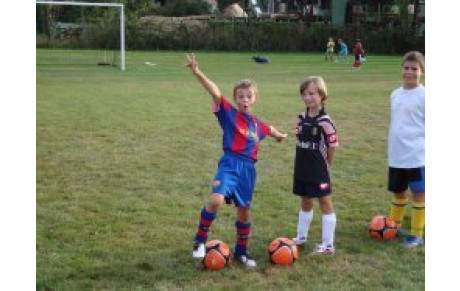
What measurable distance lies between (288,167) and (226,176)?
398 cm

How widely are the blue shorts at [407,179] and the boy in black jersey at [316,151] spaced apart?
875 millimetres

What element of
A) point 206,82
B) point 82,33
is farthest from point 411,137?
point 82,33

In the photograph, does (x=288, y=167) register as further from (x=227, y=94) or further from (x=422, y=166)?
(x=227, y=94)

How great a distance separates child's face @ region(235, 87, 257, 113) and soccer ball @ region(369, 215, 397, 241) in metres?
1.82

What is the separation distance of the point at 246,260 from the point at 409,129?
79.2 inches

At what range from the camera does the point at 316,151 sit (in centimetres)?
552

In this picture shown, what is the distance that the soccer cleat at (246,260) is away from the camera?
17.3ft

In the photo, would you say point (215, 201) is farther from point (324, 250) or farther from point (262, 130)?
point (324, 250)

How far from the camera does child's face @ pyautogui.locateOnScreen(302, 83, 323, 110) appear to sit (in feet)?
17.8

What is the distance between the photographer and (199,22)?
4759 cm

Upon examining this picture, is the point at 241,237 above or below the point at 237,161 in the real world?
below

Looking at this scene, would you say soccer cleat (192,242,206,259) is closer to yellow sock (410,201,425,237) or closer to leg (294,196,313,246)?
leg (294,196,313,246)

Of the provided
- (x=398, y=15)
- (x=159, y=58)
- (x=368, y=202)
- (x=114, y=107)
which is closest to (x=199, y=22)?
(x=159, y=58)

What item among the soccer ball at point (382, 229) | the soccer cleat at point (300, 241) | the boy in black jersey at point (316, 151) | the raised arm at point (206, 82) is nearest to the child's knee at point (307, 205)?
the boy in black jersey at point (316, 151)
